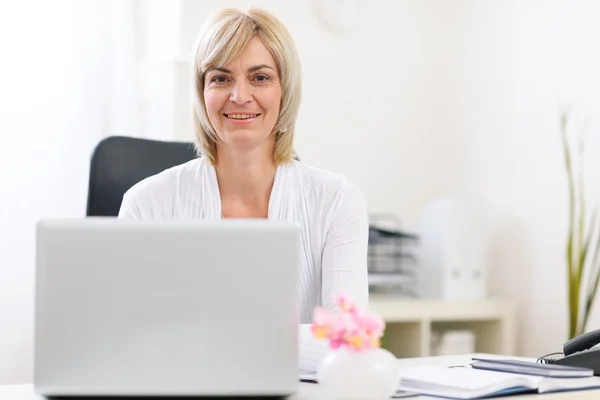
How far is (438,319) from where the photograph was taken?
304 cm

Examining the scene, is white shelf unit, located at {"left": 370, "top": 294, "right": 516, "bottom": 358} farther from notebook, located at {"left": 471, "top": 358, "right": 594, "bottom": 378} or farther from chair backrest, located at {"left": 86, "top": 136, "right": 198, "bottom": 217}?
notebook, located at {"left": 471, "top": 358, "right": 594, "bottom": 378}

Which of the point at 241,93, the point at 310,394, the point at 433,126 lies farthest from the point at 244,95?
the point at 433,126

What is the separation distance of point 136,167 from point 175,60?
98cm

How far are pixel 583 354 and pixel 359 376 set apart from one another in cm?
53

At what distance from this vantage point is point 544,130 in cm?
311

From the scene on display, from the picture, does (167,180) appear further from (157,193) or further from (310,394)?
(310,394)

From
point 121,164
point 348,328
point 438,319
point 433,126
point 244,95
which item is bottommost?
point 438,319

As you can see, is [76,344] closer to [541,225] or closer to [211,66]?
[211,66]

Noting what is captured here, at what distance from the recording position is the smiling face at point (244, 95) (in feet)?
5.98

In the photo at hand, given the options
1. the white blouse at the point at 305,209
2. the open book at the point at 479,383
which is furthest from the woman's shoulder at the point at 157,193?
the open book at the point at 479,383

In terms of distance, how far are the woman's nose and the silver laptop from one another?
2.78 feet

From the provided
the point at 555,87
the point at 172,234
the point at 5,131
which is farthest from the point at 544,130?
the point at 172,234

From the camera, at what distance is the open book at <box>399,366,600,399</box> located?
116 centimetres

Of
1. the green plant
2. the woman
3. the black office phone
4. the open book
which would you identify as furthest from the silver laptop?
the green plant
